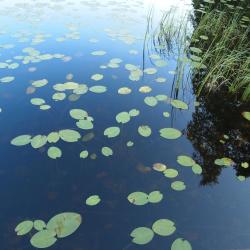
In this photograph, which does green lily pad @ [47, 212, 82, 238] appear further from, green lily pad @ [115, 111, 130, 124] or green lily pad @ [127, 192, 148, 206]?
green lily pad @ [115, 111, 130, 124]

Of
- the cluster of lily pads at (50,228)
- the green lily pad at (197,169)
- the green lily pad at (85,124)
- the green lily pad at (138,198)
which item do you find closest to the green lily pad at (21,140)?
the green lily pad at (85,124)

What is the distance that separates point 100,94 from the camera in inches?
159

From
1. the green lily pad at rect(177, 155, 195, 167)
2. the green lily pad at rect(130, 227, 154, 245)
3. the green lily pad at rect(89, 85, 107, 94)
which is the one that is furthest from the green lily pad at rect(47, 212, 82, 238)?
the green lily pad at rect(89, 85, 107, 94)

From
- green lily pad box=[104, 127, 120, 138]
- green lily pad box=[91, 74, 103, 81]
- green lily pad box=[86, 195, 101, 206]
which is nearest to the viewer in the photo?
green lily pad box=[86, 195, 101, 206]

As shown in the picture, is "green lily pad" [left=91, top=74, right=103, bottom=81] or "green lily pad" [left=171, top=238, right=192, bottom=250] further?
"green lily pad" [left=91, top=74, right=103, bottom=81]

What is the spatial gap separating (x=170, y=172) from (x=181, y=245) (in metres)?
0.79

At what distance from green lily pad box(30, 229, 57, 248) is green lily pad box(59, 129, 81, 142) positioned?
1.14 metres

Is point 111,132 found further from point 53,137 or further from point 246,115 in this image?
point 246,115

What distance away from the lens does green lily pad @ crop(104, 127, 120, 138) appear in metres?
3.24

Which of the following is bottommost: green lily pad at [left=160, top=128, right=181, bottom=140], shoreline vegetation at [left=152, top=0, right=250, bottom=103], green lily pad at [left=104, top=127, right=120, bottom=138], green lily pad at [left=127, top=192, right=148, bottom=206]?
green lily pad at [left=127, top=192, right=148, bottom=206]

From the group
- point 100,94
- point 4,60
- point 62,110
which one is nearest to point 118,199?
point 62,110

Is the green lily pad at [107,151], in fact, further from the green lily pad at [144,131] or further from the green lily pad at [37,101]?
the green lily pad at [37,101]

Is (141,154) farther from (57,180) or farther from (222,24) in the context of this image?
(222,24)

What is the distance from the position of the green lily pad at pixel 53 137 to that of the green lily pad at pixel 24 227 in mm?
1032
